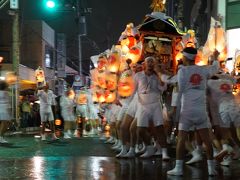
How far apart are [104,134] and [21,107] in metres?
9.03

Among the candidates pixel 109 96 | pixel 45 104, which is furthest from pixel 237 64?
pixel 45 104

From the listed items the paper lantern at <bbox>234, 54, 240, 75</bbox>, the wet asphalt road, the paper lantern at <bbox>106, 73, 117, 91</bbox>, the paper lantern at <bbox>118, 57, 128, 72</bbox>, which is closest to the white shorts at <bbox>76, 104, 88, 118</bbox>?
the paper lantern at <bbox>106, 73, 117, 91</bbox>

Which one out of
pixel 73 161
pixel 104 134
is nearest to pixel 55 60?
pixel 104 134

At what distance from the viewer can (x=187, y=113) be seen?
7.30 metres

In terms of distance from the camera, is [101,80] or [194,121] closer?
[194,121]

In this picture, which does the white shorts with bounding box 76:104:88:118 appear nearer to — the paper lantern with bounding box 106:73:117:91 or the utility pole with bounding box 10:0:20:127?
the utility pole with bounding box 10:0:20:127

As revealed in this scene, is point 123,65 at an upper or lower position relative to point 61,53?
lower

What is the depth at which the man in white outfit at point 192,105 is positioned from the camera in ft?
23.9

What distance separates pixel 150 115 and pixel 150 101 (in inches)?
10.9

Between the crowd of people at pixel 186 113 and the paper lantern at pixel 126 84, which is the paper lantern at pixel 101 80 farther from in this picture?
the paper lantern at pixel 126 84

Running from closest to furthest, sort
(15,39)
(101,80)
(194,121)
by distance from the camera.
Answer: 1. (194,121)
2. (101,80)
3. (15,39)

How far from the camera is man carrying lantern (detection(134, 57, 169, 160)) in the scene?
29.7 ft

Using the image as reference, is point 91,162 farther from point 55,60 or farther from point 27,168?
point 55,60

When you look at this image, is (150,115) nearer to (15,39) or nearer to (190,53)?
(190,53)
